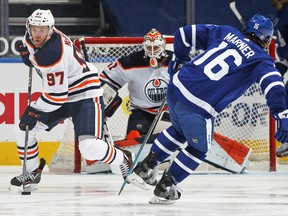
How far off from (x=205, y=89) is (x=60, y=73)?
98cm

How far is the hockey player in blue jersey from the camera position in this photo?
5336mm

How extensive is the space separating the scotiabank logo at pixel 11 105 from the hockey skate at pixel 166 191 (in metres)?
2.68

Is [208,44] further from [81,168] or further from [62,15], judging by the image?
[62,15]

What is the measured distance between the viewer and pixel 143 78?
7621 mm

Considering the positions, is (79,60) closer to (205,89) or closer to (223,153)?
(205,89)

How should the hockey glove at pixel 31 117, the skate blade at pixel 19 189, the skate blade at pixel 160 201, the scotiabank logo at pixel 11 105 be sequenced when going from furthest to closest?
the scotiabank logo at pixel 11 105 < the skate blade at pixel 19 189 < the hockey glove at pixel 31 117 < the skate blade at pixel 160 201

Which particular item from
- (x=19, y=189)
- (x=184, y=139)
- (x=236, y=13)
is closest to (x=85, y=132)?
(x=19, y=189)

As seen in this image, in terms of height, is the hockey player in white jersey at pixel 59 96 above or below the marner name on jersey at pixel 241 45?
below

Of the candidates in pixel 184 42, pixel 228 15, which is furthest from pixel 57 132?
pixel 184 42

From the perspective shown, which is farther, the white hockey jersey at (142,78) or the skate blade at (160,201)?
the white hockey jersey at (142,78)

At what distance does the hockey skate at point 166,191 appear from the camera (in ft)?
17.8

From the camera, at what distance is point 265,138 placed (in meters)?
7.86

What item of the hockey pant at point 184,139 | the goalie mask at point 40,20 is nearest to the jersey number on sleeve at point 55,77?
the goalie mask at point 40,20

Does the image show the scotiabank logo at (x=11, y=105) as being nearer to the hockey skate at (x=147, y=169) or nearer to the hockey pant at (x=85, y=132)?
the hockey pant at (x=85, y=132)
